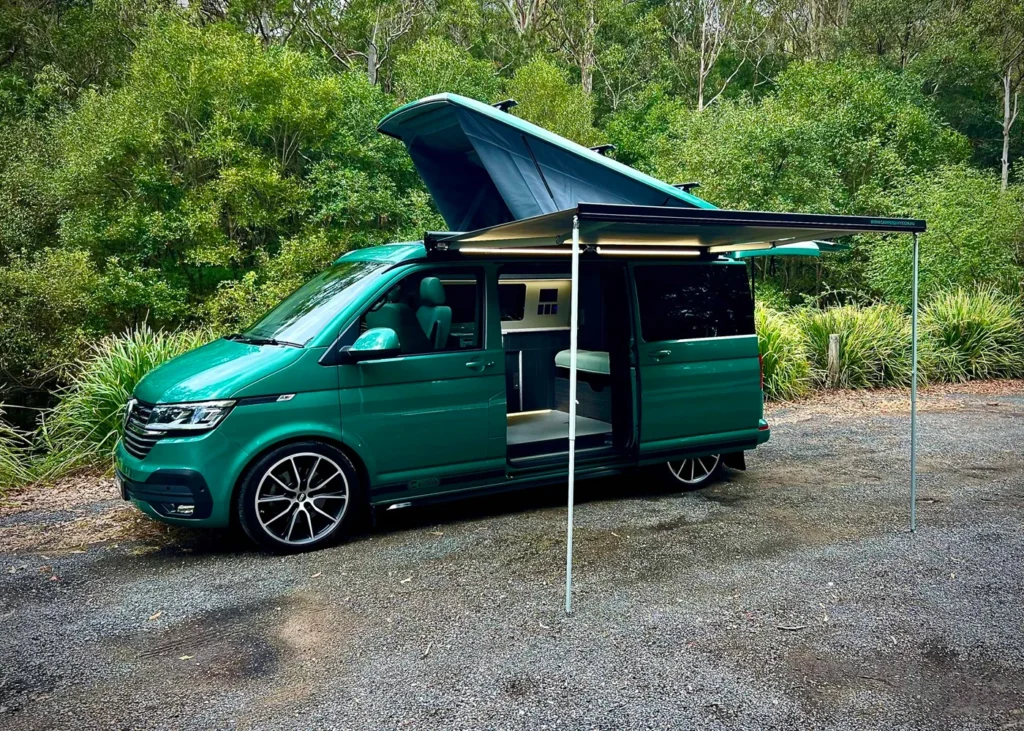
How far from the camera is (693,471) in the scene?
6.68 m

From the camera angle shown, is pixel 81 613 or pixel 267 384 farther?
pixel 267 384

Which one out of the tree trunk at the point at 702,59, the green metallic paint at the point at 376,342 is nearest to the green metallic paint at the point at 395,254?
the green metallic paint at the point at 376,342

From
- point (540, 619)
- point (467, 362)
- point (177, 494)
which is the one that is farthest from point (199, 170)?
point (540, 619)

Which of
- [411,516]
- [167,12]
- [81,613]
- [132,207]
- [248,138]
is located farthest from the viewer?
[167,12]

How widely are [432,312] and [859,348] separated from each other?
9108 millimetres

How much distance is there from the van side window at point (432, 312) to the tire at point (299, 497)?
2.91 ft

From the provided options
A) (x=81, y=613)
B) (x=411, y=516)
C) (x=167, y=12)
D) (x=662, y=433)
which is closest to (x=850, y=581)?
(x=662, y=433)

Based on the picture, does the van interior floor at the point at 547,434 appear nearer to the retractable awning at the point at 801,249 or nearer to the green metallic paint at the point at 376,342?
the green metallic paint at the point at 376,342

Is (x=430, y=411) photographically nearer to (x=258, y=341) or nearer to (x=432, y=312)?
(x=432, y=312)

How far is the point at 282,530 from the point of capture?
199 inches

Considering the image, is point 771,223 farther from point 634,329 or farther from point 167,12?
point 167,12

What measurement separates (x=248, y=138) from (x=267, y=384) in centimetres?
1303

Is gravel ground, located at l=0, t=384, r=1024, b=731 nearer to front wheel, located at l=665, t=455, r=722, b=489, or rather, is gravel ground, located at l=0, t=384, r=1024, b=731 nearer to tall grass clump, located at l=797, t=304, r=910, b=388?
front wheel, located at l=665, t=455, r=722, b=489

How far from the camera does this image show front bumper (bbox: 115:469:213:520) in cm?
472
